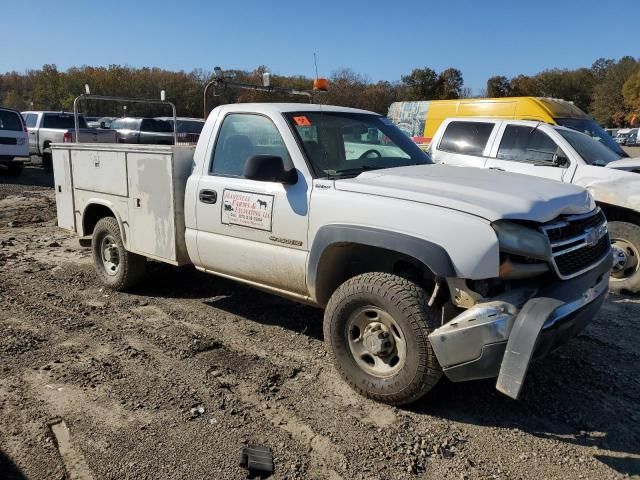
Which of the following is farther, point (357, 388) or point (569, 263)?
point (357, 388)

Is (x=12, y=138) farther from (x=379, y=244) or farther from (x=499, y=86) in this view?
(x=499, y=86)

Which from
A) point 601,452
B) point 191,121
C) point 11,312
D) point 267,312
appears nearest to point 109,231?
point 11,312

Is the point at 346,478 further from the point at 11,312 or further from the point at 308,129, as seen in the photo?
the point at 11,312

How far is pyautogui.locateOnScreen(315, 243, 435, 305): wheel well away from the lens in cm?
365

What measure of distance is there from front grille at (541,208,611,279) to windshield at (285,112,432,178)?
143 centimetres

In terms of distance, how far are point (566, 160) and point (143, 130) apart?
52.0 ft

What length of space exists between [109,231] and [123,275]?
476mm

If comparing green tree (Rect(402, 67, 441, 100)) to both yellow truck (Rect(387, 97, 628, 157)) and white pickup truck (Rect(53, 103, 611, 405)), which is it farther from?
white pickup truck (Rect(53, 103, 611, 405))

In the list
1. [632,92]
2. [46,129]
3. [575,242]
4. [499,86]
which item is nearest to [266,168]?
A: [575,242]

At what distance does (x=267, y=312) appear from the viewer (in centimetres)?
527

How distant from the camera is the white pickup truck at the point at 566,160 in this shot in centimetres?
600

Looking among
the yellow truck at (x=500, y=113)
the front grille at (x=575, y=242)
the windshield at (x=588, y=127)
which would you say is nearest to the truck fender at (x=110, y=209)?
the front grille at (x=575, y=242)

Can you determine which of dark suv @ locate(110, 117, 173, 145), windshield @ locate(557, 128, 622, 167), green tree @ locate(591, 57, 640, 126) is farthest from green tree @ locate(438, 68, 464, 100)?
windshield @ locate(557, 128, 622, 167)

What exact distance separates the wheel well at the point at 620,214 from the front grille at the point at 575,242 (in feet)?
8.75
